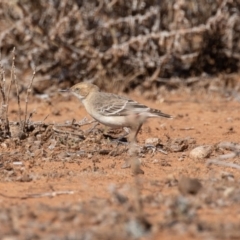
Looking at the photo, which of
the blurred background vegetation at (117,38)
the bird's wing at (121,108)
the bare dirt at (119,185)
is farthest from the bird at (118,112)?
the blurred background vegetation at (117,38)

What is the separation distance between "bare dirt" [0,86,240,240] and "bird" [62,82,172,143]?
0.24m

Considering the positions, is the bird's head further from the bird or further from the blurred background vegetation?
the blurred background vegetation

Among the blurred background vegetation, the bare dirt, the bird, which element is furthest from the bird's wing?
the blurred background vegetation

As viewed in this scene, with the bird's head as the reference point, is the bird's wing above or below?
above

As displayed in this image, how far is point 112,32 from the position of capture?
1280cm

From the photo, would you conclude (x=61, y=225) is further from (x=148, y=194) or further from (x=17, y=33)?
(x=17, y=33)

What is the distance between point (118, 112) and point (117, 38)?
14.0 ft

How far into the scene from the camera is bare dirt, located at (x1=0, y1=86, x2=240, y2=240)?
4.97 meters

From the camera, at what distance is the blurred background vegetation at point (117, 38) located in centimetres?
1266

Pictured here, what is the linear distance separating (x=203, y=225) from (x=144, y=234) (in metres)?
0.43

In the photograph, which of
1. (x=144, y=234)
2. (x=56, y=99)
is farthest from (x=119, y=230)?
(x=56, y=99)

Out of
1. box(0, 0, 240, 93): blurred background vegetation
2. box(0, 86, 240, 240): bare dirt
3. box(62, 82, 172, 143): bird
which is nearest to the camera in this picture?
box(0, 86, 240, 240): bare dirt

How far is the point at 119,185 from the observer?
6555 mm

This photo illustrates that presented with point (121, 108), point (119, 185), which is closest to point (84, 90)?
point (121, 108)
